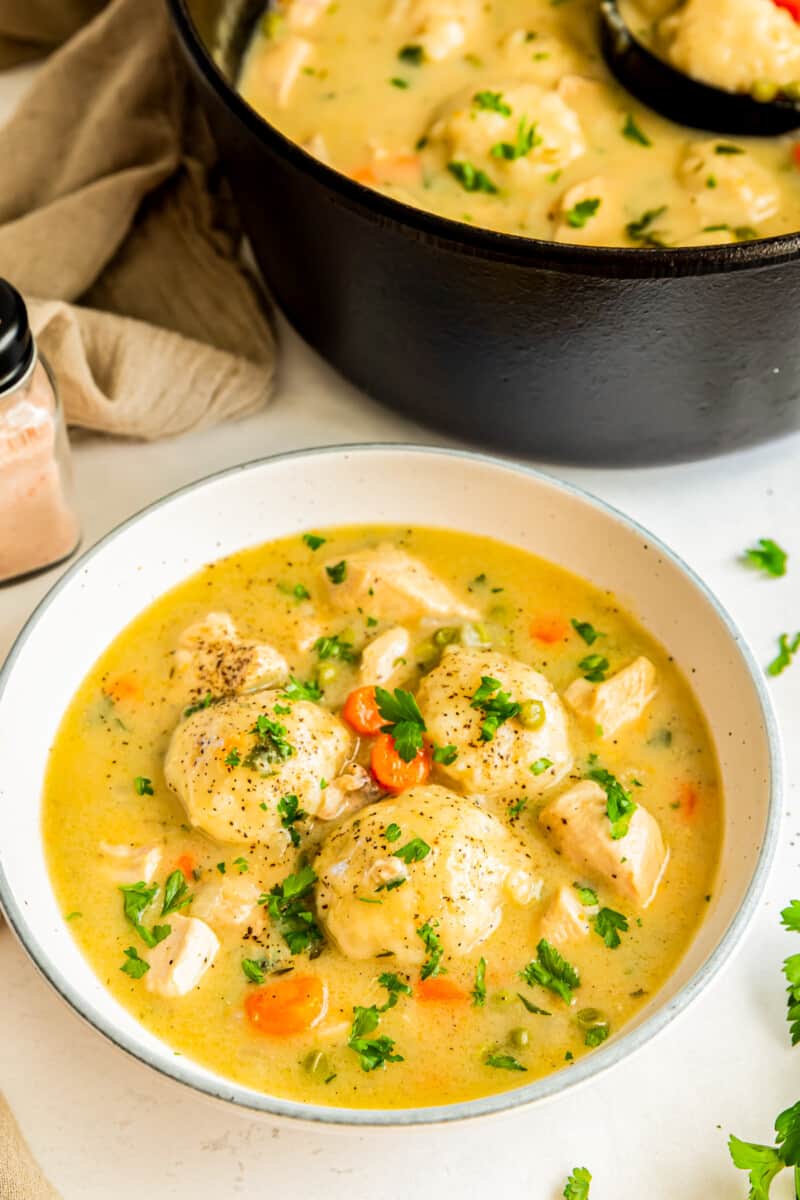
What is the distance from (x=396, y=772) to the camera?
91.0 inches

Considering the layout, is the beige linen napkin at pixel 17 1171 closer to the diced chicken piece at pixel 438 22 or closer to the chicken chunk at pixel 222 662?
the chicken chunk at pixel 222 662

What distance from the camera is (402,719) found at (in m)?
2.35

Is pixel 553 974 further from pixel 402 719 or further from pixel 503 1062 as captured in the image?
pixel 402 719

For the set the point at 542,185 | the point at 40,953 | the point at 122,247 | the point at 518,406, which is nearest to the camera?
the point at 40,953

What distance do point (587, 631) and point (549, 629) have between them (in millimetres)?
68

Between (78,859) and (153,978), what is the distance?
0.86 ft

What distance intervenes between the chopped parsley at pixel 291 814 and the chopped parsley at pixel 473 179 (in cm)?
135

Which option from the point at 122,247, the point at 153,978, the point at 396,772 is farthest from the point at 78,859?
the point at 122,247

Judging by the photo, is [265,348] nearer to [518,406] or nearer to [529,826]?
[518,406]

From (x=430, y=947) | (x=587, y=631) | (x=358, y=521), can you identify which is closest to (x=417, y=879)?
(x=430, y=947)

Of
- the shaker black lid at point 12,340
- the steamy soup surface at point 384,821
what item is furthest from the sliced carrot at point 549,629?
the shaker black lid at point 12,340

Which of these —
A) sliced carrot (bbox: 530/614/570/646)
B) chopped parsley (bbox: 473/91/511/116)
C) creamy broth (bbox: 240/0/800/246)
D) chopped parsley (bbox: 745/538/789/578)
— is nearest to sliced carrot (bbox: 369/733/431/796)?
sliced carrot (bbox: 530/614/570/646)

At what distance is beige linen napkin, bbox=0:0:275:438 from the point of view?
2.97 metres

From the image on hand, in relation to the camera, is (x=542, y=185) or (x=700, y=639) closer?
(x=700, y=639)
